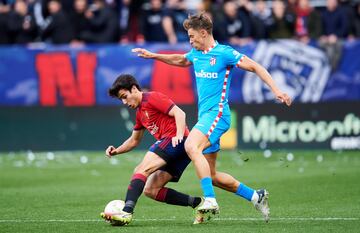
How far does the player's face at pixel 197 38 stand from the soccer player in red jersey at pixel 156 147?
29.4 inches

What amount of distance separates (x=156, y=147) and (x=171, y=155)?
0.21 metres

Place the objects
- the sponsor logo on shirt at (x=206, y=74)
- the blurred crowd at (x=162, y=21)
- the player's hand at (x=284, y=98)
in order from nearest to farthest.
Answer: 1. the player's hand at (x=284, y=98)
2. the sponsor logo on shirt at (x=206, y=74)
3. the blurred crowd at (x=162, y=21)

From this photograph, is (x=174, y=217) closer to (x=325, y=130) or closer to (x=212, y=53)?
(x=212, y=53)

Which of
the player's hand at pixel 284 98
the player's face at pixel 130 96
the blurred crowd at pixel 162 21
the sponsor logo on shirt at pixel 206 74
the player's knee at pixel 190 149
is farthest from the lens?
the blurred crowd at pixel 162 21

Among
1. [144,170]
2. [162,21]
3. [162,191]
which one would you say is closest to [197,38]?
[144,170]

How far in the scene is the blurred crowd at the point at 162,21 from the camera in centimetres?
2423

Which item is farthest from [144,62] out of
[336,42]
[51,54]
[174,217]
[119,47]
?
[174,217]

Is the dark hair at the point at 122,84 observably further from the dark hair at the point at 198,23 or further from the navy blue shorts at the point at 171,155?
the dark hair at the point at 198,23

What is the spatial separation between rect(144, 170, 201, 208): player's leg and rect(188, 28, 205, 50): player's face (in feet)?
5.20

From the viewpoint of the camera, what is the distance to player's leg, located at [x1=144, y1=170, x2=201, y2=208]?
1136 centimetres

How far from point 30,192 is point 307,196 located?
4.65 m

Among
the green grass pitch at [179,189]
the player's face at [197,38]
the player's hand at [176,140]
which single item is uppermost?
the player's face at [197,38]

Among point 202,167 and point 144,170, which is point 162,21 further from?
point 202,167

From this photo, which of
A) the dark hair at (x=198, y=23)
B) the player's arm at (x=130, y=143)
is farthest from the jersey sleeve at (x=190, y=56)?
the player's arm at (x=130, y=143)
